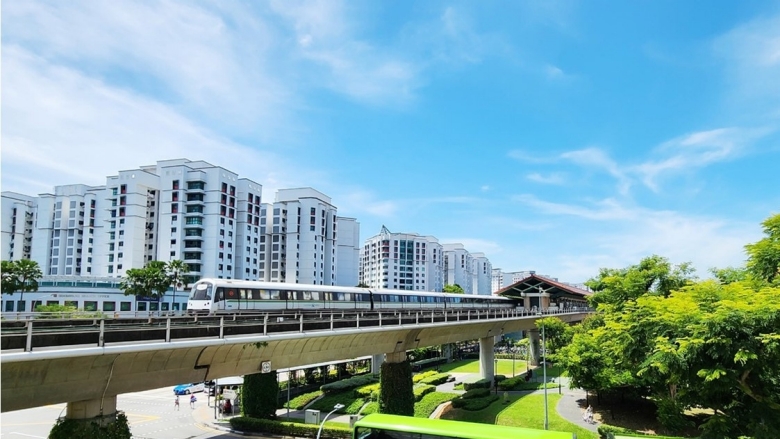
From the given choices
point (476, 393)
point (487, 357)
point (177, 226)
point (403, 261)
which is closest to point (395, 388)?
point (476, 393)

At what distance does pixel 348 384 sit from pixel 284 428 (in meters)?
16.9

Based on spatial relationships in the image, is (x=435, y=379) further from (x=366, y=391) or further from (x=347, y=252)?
(x=347, y=252)

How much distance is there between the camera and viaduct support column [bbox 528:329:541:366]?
6993 cm

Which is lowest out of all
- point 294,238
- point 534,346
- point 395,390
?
point 534,346

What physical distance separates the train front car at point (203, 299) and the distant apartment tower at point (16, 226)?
326ft

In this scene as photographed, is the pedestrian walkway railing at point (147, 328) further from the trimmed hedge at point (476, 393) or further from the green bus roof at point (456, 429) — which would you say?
the trimmed hedge at point (476, 393)

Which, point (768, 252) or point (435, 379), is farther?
point (435, 379)

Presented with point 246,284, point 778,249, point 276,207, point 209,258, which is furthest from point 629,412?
point 276,207

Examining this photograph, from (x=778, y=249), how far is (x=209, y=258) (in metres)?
84.7

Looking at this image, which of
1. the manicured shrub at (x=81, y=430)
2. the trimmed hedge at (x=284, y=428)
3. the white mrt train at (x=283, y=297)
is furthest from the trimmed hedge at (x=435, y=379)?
the manicured shrub at (x=81, y=430)

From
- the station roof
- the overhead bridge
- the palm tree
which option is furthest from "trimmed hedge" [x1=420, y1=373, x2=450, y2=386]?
the palm tree

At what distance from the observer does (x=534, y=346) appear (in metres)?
70.4

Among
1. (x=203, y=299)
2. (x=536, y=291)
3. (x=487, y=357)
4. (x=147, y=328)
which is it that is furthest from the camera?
(x=536, y=291)

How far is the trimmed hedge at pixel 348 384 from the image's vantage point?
49875mm
